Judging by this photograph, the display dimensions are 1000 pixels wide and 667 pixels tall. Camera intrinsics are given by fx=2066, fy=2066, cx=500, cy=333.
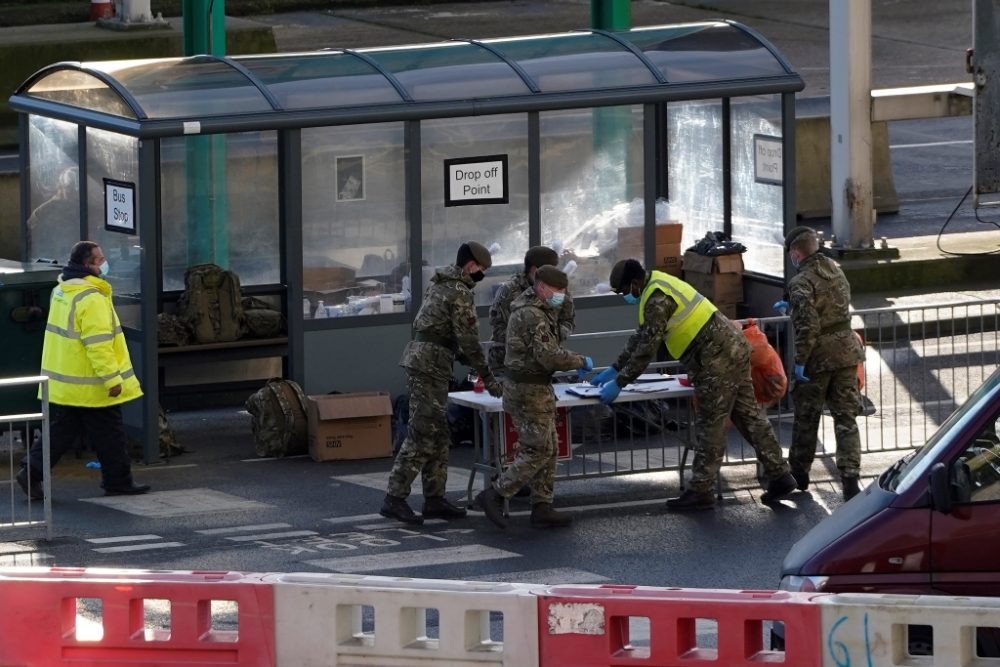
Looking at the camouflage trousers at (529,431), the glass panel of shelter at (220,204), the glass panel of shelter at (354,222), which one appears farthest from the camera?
the glass panel of shelter at (220,204)

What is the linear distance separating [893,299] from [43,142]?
7.87 metres

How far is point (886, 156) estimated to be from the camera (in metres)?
22.7

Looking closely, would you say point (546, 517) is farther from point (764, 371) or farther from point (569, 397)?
point (764, 371)

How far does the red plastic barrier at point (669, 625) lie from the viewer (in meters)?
8.31

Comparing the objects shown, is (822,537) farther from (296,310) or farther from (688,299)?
(296,310)

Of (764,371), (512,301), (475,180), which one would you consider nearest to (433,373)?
(512,301)

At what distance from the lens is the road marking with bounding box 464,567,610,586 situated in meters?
11.5

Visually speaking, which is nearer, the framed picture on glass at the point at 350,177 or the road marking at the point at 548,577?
the road marking at the point at 548,577

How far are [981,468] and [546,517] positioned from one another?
462 centimetres

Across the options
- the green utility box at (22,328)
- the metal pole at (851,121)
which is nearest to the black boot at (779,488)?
the green utility box at (22,328)

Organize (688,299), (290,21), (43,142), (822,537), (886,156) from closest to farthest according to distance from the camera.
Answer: (822,537), (688,299), (43,142), (886,156), (290,21)

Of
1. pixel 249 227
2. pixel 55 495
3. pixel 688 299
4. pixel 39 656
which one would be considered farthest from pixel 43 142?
pixel 39 656

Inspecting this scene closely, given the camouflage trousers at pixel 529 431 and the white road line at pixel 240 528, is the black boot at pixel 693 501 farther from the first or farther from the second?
the white road line at pixel 240 528

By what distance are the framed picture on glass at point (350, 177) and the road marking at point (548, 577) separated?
484 centimetres
